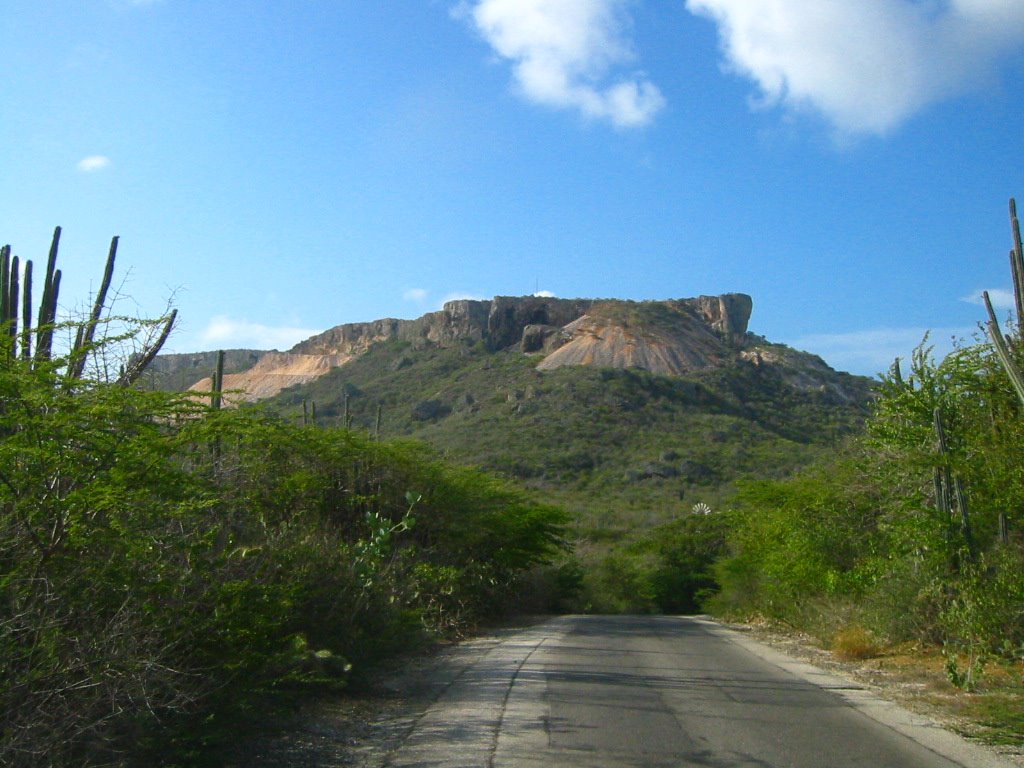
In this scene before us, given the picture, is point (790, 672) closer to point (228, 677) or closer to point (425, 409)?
point (228, 677)

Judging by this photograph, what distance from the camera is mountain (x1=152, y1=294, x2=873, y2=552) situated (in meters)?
56.2

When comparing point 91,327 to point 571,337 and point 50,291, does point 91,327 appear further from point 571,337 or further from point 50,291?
point 571,337

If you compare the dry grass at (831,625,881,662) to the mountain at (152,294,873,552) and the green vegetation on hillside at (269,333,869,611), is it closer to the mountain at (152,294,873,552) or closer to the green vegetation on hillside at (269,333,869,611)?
the green vegetation on hillside at (269,333,869,611)

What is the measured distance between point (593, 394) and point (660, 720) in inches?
2436

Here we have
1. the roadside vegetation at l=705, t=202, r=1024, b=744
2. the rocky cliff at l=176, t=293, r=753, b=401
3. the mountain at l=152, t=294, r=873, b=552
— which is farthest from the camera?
the rocky cliff at l=176, t=293, r=753, b=401

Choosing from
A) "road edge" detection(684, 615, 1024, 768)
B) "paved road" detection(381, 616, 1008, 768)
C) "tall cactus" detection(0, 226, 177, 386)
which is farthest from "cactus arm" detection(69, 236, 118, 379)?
"road edge" detection(684, 615, 1024, 768)

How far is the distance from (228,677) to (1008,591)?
373 inches

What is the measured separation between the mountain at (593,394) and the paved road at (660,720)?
77.7ft

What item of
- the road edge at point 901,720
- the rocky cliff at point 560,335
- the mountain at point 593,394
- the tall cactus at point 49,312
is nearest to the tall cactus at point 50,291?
the tall cactus at point 49,312

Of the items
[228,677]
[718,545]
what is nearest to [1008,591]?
[228,677]

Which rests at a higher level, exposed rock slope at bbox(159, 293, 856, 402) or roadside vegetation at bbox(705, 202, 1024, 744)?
exposed rock slope at bbox(159, 293, 856, 402)

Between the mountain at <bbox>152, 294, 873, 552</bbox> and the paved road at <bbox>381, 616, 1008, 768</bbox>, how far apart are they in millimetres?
23688

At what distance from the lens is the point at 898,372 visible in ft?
51.5

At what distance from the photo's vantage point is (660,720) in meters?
9.48
